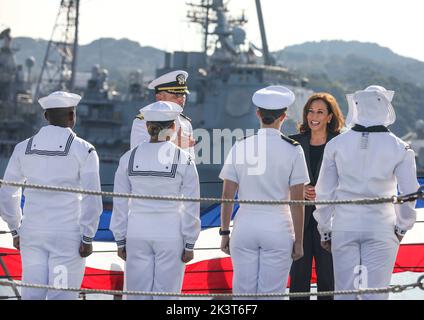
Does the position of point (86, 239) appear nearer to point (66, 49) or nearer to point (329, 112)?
point (329, 112)

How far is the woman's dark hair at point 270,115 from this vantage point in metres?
4.39

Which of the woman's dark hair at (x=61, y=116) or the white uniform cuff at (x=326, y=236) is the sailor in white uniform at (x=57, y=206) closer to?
the woman's dark hair at (x=61, y=116)

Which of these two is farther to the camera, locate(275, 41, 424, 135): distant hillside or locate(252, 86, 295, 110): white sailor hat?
locate(275, 41, 424, 135): distant hillside

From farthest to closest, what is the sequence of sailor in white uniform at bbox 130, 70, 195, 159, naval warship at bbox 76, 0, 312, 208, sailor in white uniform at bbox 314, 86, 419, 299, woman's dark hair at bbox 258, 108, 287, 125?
naval warship at bbox 76, 0, 312, 208
sailor in white uniform at bbox 130, 70, 195, 159
woman's dark hair at bbox 258, 108, 287, 125
sailor in white uniform at bbox 314, 86, 419, 299

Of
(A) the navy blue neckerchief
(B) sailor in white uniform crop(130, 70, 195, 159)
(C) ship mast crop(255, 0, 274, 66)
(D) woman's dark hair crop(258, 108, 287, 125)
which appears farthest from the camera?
(C) ship mast crop(255, 0, 274, 66)

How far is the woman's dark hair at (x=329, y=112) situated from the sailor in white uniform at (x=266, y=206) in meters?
0.56

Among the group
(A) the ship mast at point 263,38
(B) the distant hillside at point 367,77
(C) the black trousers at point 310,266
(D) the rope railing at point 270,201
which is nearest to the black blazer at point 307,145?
(C) the black trousers at point 310,266

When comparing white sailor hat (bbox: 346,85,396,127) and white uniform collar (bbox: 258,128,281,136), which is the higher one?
white sailor hat (bbox: 346,85,396,127)

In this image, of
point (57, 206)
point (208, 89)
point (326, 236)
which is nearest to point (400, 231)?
point (326, 236)

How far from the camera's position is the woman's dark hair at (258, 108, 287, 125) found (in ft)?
14.4

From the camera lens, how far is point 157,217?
14.1ft

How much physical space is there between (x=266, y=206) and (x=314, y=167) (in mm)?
813

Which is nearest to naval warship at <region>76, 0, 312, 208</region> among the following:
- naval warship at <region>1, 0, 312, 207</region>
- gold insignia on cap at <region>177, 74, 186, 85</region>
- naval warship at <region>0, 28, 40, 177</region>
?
naval warship at <region>1, 0, 312, 207</region>

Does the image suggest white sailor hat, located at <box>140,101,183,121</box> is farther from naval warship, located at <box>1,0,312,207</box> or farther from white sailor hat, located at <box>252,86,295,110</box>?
naval warship, located at <box>1,0,312,207</box>
